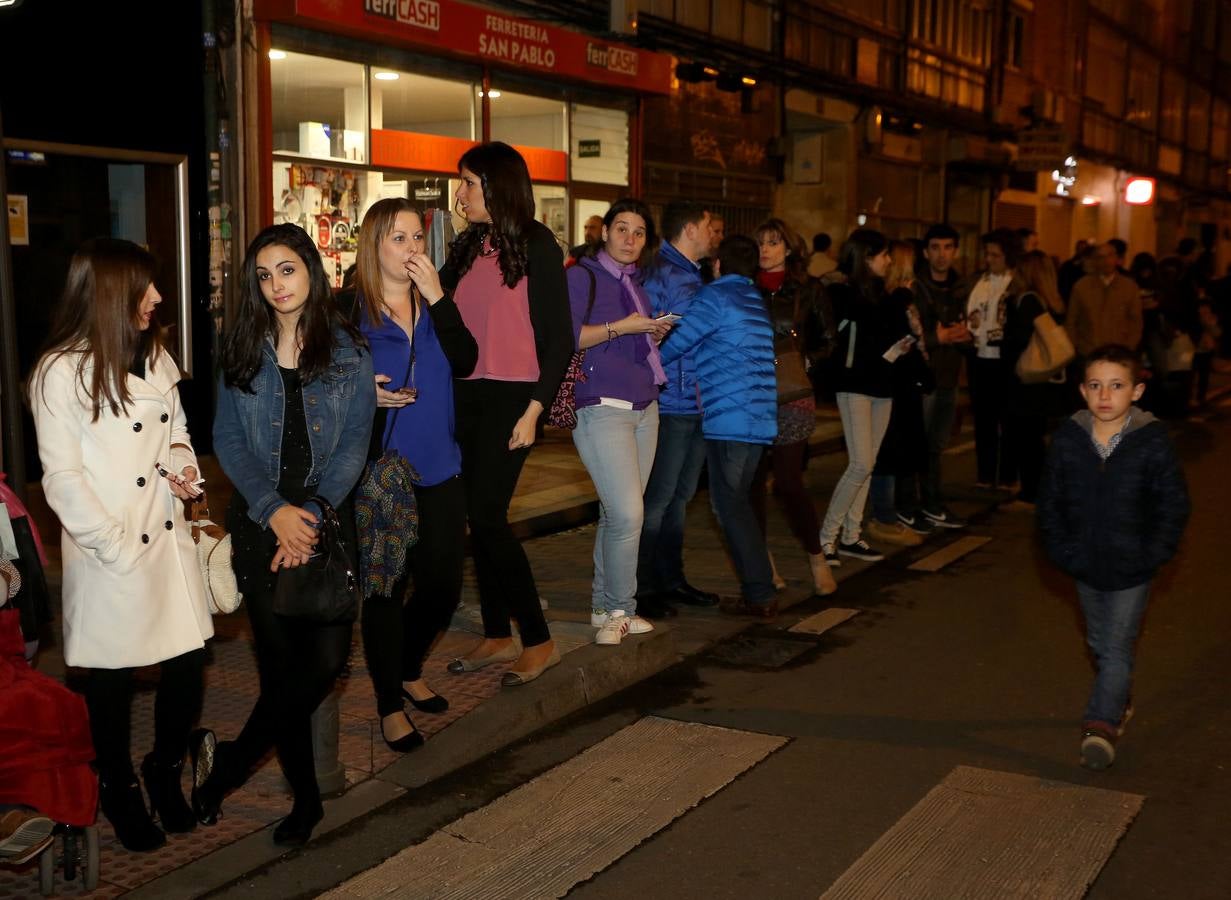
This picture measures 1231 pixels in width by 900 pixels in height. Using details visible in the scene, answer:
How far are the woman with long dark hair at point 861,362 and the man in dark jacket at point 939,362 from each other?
1.15 m

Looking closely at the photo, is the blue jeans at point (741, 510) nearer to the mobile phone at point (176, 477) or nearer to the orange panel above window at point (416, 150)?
the mobile phone at point (176, 477)

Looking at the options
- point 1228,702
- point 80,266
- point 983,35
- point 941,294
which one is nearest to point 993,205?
point 983,35

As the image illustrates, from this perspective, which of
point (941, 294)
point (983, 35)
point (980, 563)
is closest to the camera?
point (980, 563)

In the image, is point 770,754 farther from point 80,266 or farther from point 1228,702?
point 80,266

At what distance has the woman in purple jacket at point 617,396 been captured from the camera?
6.02 metres

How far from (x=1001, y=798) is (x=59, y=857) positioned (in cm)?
301

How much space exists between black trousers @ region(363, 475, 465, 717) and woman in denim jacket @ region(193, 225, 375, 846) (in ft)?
2.01

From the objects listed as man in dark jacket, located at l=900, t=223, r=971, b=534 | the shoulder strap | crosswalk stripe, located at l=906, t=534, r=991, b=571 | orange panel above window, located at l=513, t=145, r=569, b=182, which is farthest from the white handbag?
orange panel above window, located at l=513, t=145, r=569, b=182

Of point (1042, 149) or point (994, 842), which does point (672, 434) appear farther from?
point (1042, 149)

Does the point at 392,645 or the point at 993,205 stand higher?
the point at 993,205

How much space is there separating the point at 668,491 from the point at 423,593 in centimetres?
220

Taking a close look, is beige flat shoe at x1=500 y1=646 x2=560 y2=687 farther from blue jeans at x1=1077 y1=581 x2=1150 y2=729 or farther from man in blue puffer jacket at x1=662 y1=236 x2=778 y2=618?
blue jeans at x1=1077 y1=581 x2=1150 y2=729

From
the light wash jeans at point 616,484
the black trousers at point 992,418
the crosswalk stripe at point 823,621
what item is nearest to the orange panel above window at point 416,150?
the black trousers at point 992,418

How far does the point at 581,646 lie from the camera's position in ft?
20.0
